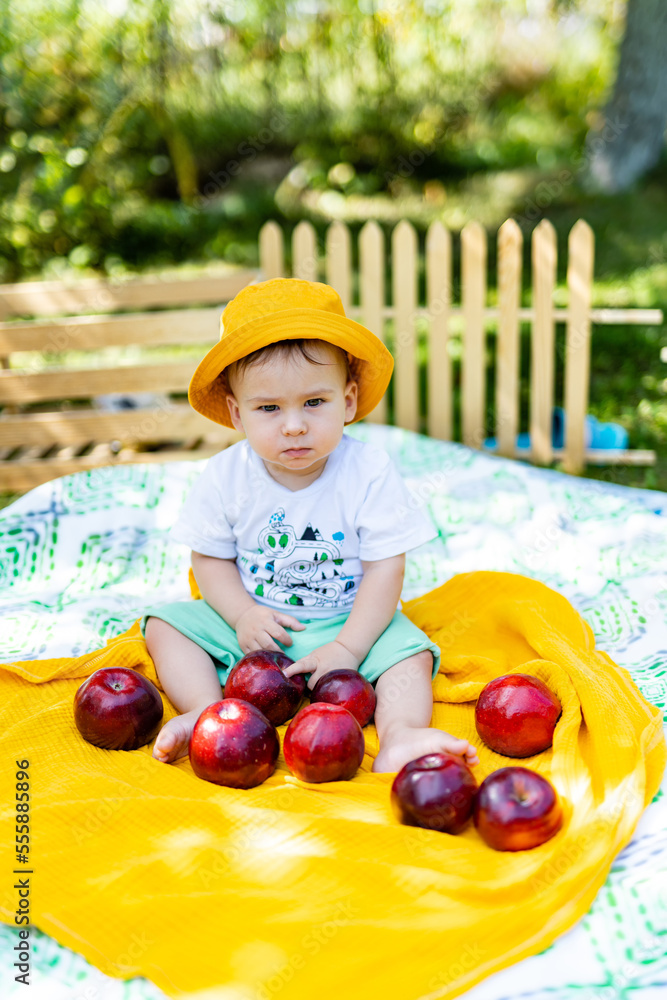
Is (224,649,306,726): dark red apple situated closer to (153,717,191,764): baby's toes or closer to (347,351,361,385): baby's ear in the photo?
(153,717,191,764): baby's toes

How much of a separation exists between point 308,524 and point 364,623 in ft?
1.24

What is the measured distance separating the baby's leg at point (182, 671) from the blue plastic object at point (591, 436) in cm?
299

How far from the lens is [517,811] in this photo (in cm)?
191

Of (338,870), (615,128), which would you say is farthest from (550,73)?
(338,870)

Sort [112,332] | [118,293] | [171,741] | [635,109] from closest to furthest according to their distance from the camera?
[171,741] → [112,332] → [118,293] → [635,109]

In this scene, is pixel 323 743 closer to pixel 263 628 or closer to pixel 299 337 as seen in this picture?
pixel 263 628

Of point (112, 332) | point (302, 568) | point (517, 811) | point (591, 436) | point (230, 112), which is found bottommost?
point (517, 811)

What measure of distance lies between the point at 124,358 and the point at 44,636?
A: 4.55 meters

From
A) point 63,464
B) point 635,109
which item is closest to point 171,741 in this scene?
point 63,464

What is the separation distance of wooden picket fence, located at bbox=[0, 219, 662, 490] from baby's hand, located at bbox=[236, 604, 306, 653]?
2.42 meters

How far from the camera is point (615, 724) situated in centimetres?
229

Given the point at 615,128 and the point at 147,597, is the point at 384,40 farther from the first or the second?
the point at 147,597

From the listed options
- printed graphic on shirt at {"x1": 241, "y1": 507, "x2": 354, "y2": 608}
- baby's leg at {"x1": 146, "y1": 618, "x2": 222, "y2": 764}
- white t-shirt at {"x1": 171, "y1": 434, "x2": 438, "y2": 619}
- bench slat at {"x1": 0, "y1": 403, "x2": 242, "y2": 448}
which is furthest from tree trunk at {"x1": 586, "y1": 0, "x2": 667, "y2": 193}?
baby's leg at {"x1": 146, "y1": 618, "x2": 222, "y2": 764}

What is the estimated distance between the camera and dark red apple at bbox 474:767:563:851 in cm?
192
